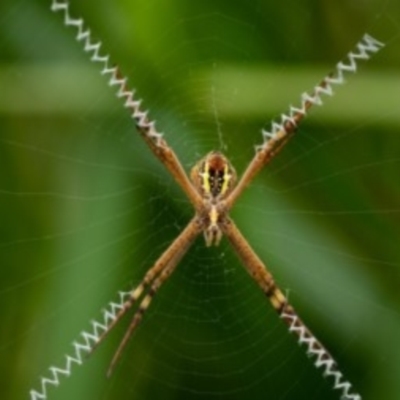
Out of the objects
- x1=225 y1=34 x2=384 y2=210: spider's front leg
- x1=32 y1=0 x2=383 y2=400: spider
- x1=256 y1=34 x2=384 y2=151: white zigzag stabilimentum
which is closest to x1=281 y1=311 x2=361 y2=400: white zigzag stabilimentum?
x1=32 y1=0 x2=383 y2=400: spider

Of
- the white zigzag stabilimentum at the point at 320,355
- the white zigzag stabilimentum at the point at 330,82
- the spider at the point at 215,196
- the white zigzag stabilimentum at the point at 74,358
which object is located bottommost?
the white zigzag stabilimentum at the point at 320,355

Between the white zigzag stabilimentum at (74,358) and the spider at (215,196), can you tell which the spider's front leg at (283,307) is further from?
the white zigzag stabilimentum at (74,358)

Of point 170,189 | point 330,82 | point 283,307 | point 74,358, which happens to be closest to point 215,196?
point 170,189

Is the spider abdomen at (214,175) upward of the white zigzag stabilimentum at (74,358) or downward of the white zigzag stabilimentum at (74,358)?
upward

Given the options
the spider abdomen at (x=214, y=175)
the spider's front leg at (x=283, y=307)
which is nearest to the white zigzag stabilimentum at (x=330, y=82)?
the spider abdomen at (x=214, y=175)

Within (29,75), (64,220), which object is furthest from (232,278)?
(29,75)

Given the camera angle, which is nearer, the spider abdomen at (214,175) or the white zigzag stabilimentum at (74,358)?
the white zigzag stabilimentum at (74,358)
